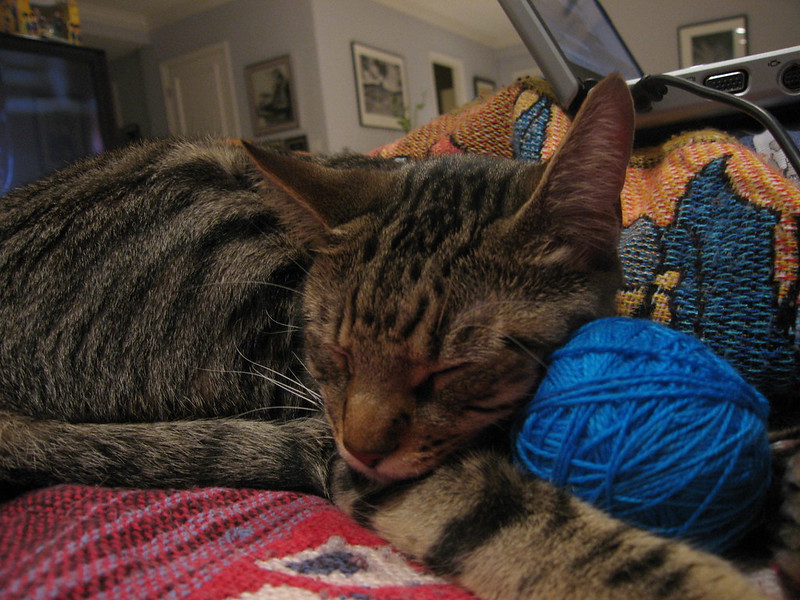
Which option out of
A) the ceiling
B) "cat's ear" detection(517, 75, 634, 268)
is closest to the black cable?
"cat's ear" detection(517, 75, 634, 268)

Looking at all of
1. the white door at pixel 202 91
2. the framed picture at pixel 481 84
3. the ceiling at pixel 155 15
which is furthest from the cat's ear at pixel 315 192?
the framed picture at pixel 481 84

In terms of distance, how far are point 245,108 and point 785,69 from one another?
486 cm

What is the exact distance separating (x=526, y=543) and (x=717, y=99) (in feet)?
3.14

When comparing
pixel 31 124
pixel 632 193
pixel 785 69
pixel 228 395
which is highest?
pixel 31 124

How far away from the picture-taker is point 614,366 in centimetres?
57

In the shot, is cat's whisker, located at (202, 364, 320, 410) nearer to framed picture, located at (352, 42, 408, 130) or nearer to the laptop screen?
the laptop screen

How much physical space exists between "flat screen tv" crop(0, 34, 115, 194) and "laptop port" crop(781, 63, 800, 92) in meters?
4.01

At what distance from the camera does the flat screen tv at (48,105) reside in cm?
362

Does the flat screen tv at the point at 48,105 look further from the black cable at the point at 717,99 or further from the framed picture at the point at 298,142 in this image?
the black cable at the point at 717,99

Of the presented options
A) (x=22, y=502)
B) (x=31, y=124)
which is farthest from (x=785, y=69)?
(x=31, y=124)

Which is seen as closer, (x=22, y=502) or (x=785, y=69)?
(x=22, y=502)

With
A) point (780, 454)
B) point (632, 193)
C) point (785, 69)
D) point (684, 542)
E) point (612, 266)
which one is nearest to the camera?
point (684, 542)

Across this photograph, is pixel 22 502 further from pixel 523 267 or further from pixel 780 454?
A: pixel 780 454

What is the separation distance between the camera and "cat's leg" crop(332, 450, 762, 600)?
0.51 m
